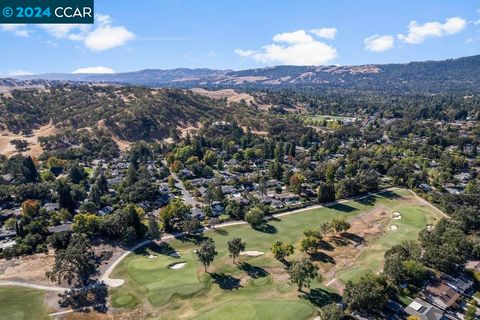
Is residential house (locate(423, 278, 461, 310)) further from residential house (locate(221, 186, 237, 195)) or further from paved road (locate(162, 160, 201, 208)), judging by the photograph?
residential house (locate(221, 186, 237, 195))

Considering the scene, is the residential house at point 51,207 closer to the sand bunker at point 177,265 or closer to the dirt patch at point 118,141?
the sand bunker at point 177,265

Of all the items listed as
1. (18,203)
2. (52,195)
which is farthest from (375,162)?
(18,203)

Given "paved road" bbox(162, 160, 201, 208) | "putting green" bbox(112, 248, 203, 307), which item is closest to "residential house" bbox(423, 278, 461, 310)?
"putting green" bbox(112, 248, 203, 307)

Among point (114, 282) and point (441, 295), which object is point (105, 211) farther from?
point (441, 295)

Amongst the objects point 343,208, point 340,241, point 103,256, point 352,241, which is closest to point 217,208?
point 103,256

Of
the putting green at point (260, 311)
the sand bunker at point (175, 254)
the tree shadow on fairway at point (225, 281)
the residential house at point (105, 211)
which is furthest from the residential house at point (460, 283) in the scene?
the residential house at point (105, 211)
